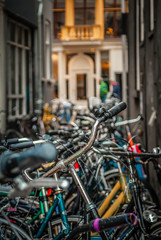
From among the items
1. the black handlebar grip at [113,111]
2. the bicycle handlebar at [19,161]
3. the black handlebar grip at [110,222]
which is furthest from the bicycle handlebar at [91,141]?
the bicycle handlebar at [19,161]

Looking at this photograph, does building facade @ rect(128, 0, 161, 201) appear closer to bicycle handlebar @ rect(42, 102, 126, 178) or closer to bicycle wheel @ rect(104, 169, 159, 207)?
bicycle wheel @ rect(104, 169, 159, 207)

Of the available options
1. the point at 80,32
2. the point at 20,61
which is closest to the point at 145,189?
the point at 20,61

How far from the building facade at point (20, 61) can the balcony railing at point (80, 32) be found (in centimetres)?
1390

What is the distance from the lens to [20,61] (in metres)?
12.4

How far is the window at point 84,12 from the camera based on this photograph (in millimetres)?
28752

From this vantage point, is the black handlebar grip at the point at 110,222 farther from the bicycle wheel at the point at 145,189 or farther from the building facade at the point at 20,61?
the building facade at the point at 20,61

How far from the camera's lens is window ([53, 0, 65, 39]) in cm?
2879

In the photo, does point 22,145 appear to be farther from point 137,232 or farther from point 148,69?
point 148,69

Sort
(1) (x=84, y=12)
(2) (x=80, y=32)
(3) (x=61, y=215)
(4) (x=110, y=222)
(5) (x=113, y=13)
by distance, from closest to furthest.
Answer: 1. (4) (x=110, y=222)
2. (3) (x=61, y=215)
3. (5) (x=113, y=13)
4. (1) (x=84, y=12)
5. (2) (x=80, y=32)

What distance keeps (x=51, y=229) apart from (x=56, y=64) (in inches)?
1089

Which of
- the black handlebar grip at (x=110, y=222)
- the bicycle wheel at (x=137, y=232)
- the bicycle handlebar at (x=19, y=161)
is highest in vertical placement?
the bicycle handlebar at (x=19, y=161)

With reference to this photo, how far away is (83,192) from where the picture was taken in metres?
2.62

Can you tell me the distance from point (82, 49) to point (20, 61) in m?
17.7

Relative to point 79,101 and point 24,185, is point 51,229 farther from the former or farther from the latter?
point 79,101
